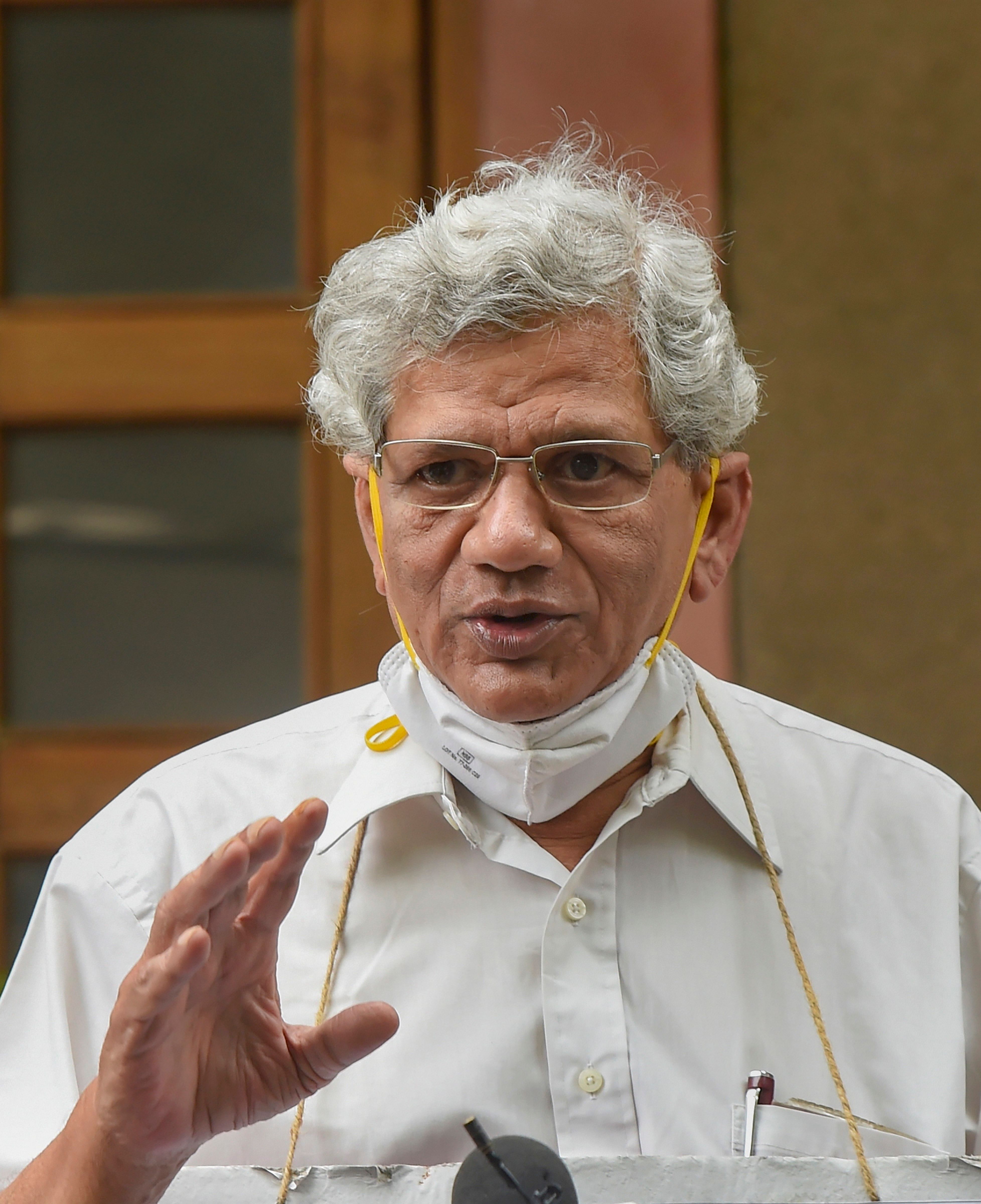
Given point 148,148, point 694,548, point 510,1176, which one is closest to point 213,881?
point 510,1176

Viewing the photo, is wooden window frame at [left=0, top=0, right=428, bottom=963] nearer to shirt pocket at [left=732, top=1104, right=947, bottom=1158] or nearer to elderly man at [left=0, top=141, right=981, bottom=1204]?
elderly man at [left=0, top=141, right=981, bottom=1204]

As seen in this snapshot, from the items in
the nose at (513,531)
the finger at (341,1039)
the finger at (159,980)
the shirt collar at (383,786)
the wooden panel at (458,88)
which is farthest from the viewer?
the wooden panel at (458,88)

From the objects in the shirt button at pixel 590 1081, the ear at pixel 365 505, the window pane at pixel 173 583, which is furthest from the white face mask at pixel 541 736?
the window pane at pixel 173 583

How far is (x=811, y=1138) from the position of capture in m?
1.17

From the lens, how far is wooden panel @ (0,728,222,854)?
7.14 ft

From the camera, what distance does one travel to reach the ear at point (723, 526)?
136 cm

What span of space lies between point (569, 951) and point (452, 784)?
0.19 meters

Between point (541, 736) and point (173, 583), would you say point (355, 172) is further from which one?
point (541, 736)

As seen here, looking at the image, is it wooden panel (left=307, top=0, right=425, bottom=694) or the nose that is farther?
wooden panel (left=307, top=0, right=425, bottom=694)

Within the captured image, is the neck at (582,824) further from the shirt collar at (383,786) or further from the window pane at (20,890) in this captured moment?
the window pane at (20,890)

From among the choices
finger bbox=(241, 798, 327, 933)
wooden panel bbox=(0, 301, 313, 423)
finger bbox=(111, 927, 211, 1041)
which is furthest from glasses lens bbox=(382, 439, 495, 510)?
wooden panel bbox=(0, 301, 313, 423)

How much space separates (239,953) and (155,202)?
1610mm

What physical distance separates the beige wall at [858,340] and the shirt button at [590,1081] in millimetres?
1090

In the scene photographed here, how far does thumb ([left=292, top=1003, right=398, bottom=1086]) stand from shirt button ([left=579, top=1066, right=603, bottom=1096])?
0.74 feet
